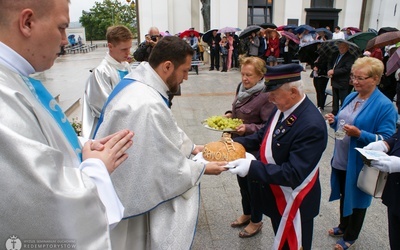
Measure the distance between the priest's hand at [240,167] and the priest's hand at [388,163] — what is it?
2.97ft

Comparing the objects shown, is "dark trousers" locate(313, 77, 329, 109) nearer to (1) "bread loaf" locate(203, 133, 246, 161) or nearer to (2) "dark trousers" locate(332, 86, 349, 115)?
(2) "dark trousers" locate(332, 86, 349, 115)

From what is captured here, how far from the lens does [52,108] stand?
1323mm

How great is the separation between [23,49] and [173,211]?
1.27 m

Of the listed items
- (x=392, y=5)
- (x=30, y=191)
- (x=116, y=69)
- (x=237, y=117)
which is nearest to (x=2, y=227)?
(x=30, y=191)

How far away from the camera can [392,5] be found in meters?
20.0

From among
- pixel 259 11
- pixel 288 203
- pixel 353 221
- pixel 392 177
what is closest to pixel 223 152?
pixel 288 203

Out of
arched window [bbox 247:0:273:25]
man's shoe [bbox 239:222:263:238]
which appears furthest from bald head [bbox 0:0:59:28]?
arched window [bbox 247:0:273:25]

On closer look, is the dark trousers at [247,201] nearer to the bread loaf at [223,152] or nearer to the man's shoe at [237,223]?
the man's shoe at [237,223]

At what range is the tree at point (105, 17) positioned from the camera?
53875 millimetres

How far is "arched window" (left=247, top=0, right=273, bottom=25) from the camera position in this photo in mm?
22578

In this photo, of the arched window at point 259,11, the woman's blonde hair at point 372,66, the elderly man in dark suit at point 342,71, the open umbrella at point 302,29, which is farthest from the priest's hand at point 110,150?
the arched window at point 259,11

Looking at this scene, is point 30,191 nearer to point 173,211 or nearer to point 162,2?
point 173,211

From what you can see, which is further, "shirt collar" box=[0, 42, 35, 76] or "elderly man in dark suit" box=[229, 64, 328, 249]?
"elderly man in dark suit" box=[229, 64, 328, 249]

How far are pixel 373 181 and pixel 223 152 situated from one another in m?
1.21
